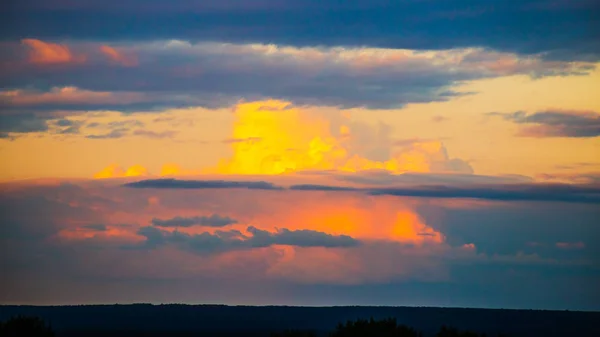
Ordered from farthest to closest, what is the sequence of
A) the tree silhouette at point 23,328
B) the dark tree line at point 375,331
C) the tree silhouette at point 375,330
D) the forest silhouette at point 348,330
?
1. the tree silhouette at point 375,330
2. the dark tree line at point 375,331
3. the forest silhouette at point 348,330
4. the tree silhouette at point 23,328

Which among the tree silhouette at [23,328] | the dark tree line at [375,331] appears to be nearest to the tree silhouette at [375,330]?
the dark tree line at [375,331]

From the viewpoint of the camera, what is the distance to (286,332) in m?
98.7

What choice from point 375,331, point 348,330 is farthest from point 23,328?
point 375,331

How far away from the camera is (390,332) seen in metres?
96.0

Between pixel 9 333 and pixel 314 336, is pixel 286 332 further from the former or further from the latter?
pixel 9 333

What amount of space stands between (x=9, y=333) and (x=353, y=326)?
28670mm

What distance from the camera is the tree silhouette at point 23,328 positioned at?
9467cm

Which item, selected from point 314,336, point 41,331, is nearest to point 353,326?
point 314,336

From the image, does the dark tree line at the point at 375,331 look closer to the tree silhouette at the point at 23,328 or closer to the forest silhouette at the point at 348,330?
the forest silhouette at the point at 348,330

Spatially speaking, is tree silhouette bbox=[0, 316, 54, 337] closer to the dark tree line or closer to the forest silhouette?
the forest silhouette

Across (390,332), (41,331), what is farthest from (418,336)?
(41,331)

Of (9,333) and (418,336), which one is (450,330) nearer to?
(418,336)

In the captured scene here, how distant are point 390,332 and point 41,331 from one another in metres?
28.8

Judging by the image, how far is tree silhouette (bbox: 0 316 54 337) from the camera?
94.7 meters
